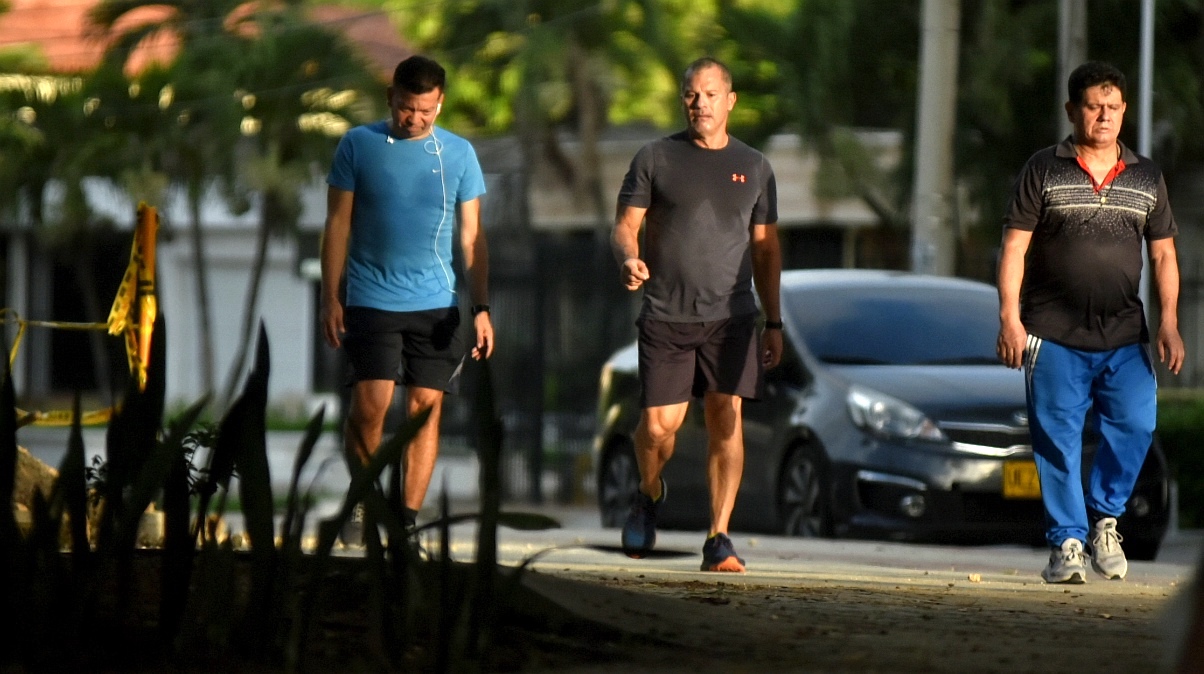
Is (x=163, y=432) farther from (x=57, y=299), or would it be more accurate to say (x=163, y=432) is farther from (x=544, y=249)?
(x=57, y=299)

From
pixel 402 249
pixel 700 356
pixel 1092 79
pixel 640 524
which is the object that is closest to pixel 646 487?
pixel 640 524

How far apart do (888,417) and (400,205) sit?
3.38 metres

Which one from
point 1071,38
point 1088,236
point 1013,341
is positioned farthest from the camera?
point 1071,38

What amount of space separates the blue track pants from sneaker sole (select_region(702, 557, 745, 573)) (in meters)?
1.08

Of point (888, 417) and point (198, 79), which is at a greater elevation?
point (198, 79)

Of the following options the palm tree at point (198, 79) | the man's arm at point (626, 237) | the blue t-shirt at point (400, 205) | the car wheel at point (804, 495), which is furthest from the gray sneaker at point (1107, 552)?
the palm tree at point (198, 79)

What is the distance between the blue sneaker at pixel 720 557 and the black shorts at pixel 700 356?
2.18 feet

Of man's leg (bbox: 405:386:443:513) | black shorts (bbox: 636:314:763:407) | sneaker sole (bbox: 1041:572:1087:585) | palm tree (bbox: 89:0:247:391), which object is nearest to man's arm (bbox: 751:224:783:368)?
black shorts (bbox: 636:314:763:407)

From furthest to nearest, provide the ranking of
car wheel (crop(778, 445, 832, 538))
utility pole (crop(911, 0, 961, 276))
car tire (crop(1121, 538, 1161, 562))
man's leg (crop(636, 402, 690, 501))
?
utility pole (crop(911, 0, 961, 276)) → car wheel (crop(778, 445, 832, 538)) → car tire (crop(1121, 538, 1161, 562)) → man's leg (crop(636, 402, 690, 501))

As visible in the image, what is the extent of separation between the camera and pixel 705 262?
8094mm

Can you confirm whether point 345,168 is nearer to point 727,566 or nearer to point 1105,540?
point 727,566

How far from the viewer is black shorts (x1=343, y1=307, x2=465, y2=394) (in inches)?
324

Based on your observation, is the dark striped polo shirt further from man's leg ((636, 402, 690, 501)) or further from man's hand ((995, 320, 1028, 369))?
man's leg ((636, 402, 690, 501))

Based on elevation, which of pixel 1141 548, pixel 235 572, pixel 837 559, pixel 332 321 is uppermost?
pixel 332 321
